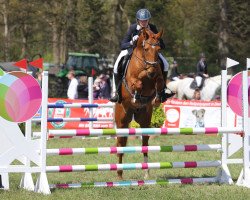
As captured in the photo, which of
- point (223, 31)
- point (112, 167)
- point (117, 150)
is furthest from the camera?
point (223, 31)

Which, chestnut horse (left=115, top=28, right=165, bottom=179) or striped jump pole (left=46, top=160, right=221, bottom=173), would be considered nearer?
striped jump pole (left=46, top=160, right=221, bottom=173)

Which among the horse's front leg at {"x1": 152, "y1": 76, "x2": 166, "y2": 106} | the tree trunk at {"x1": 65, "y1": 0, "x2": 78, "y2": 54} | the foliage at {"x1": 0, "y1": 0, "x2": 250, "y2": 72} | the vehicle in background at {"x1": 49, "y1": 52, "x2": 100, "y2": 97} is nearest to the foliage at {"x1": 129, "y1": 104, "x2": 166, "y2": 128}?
the horse's front leg at {"x1": 152, "y1": 76, "x2": 166, "y2": 106}

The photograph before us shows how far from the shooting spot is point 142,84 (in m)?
9.45

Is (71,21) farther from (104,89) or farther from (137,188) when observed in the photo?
(137,188)

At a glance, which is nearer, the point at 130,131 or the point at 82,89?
the point at 130,131

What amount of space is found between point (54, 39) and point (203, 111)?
1576 centimetres

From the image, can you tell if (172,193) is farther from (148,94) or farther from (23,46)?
(23,46)

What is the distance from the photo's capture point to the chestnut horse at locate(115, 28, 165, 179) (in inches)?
360

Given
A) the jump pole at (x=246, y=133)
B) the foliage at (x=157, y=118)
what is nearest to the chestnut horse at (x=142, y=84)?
the jump pole at (x=246, y=133)

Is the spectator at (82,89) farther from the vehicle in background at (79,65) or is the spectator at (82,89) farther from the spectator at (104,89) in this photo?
the vehicle in background at (79,65)

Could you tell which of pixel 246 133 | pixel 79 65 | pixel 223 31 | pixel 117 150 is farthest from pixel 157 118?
pixel 79 65

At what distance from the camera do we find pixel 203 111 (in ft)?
62.5

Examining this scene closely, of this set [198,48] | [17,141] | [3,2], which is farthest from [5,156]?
[198,48]

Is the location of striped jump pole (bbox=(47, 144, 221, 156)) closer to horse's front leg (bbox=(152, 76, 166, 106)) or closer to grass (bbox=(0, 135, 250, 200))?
grass (bbox=(0, 135, 250, 200))
